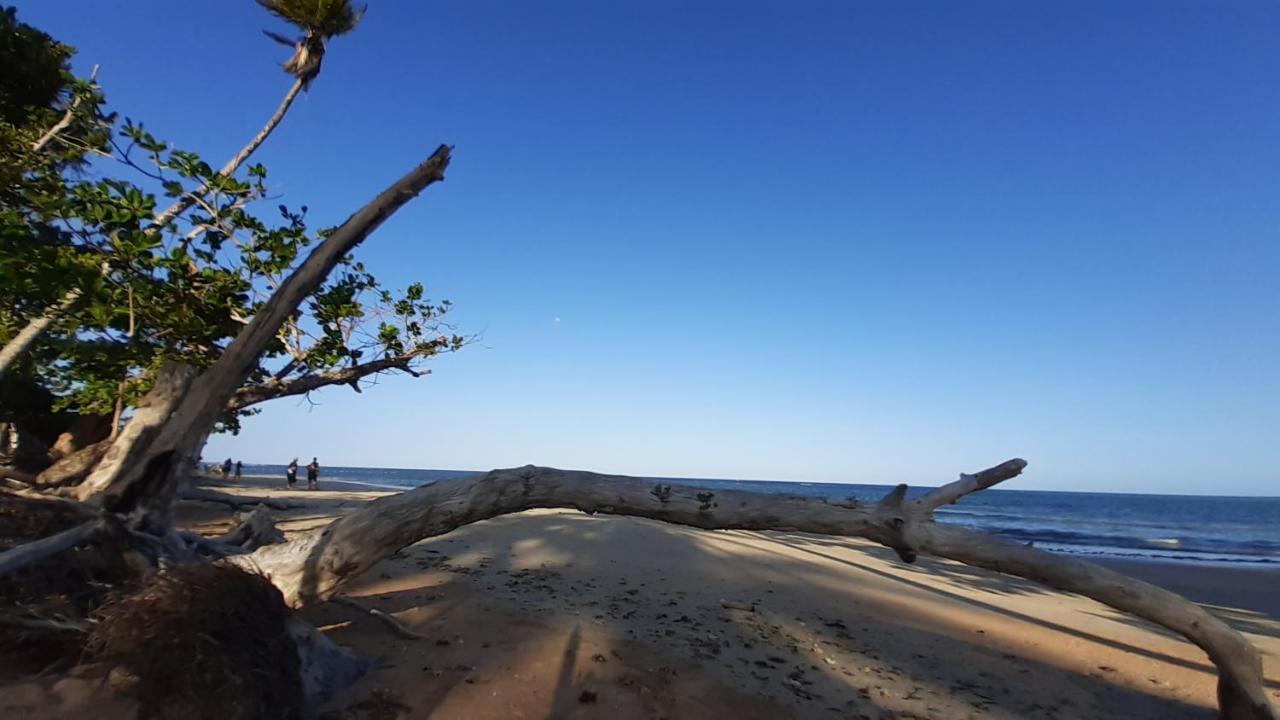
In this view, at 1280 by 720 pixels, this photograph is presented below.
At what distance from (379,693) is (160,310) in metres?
5.11

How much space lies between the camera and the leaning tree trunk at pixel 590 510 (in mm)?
4121

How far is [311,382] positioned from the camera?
26.8 feet

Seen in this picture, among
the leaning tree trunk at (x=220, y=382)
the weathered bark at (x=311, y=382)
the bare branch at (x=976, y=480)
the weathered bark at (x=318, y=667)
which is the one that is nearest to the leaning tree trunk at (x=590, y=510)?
the weathered bark at (x=318, y=667)

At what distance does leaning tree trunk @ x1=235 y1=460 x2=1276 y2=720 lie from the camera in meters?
4.12

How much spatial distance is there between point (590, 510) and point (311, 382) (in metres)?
5.59

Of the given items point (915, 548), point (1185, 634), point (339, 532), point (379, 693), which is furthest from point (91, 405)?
point (1185, 634)

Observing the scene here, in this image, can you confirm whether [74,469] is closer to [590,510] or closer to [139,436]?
[139,436]

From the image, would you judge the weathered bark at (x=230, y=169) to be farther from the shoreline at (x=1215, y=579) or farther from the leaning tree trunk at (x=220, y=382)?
the shoreline at (x=1215, y=579)

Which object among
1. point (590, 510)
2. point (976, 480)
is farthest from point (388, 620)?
point (976, 480)

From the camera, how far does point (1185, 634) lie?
4926mm

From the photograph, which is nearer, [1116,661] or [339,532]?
[339,532]

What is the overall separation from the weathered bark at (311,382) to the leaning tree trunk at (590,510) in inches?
158

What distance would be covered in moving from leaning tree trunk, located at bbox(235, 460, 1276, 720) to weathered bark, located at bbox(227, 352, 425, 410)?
400cm

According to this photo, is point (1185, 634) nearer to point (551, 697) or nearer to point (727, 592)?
point (727, 592)
